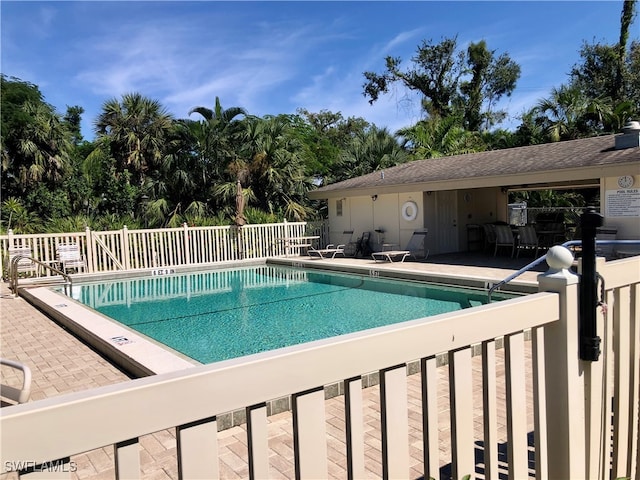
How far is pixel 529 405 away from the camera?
3498 mm

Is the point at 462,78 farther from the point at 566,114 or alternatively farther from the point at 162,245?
the point at 162,245

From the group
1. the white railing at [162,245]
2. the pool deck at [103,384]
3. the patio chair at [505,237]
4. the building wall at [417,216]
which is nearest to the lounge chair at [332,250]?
the building wall at [417,216]

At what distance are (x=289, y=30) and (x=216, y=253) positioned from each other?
31.4 ft

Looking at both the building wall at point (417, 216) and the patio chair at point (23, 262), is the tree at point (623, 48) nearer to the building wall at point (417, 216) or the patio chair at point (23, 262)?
the building wall at point (417, 216)

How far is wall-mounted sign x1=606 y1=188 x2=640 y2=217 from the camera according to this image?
1048 centimetres

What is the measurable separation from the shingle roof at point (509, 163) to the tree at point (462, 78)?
1558 cm

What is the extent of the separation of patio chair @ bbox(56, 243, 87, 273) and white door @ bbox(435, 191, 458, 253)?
36.2 ft

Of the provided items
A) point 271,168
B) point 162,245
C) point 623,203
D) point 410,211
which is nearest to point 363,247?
point 410,211

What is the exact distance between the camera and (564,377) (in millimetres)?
1579

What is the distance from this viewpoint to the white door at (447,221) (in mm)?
15469

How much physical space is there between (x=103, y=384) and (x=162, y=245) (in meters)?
10.8

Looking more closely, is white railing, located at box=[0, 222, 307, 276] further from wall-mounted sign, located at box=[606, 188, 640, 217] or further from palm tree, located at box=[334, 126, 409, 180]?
wall-mounted sign, located at box=[606, 188, 640, 217]

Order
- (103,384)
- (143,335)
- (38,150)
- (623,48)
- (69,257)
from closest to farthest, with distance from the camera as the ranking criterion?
(103,384) → (143,335) → (69,257) → (38,150) → (623,48)

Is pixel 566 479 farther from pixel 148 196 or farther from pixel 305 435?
pixel 148 196
